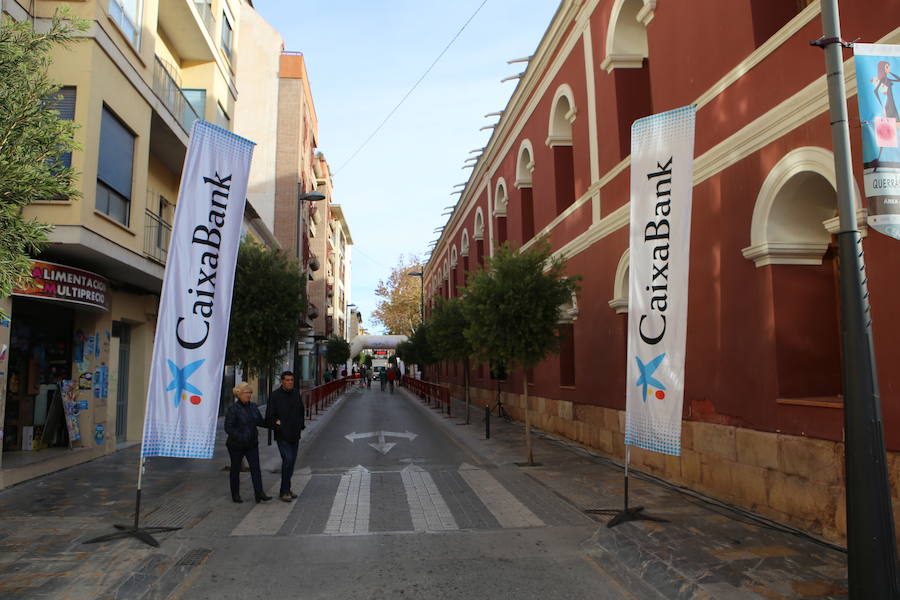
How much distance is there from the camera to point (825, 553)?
18.6 feet

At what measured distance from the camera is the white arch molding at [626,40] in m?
11.5

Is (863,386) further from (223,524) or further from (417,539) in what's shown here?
(223,524)

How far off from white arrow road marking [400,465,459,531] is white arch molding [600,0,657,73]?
8441mm

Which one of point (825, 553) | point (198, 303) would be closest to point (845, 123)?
point (825, 553)

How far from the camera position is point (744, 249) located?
7.61 m

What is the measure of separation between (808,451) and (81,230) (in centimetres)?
1049

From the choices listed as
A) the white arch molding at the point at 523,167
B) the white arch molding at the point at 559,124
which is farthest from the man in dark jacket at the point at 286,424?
the white arch molding at the point at 523,167

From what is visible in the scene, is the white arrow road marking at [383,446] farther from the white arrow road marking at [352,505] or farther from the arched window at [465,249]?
the arched window at [465,249]

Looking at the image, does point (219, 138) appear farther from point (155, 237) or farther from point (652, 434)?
point (155, 237)

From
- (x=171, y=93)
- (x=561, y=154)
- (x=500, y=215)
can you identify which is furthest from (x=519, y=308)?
(x=500, y=215)

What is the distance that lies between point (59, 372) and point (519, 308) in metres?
9.14

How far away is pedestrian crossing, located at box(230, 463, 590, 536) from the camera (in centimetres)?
698

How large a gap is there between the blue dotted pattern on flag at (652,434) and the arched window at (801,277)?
1.70 metres

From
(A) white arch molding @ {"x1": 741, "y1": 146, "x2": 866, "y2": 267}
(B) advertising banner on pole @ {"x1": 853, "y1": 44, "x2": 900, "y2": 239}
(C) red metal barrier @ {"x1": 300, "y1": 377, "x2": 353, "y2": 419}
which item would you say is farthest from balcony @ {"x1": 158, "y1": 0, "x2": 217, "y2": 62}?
(B) advertising banner on pole @ {"x1": 853, "y1": 44, "x2": 900, "y2": 239}
